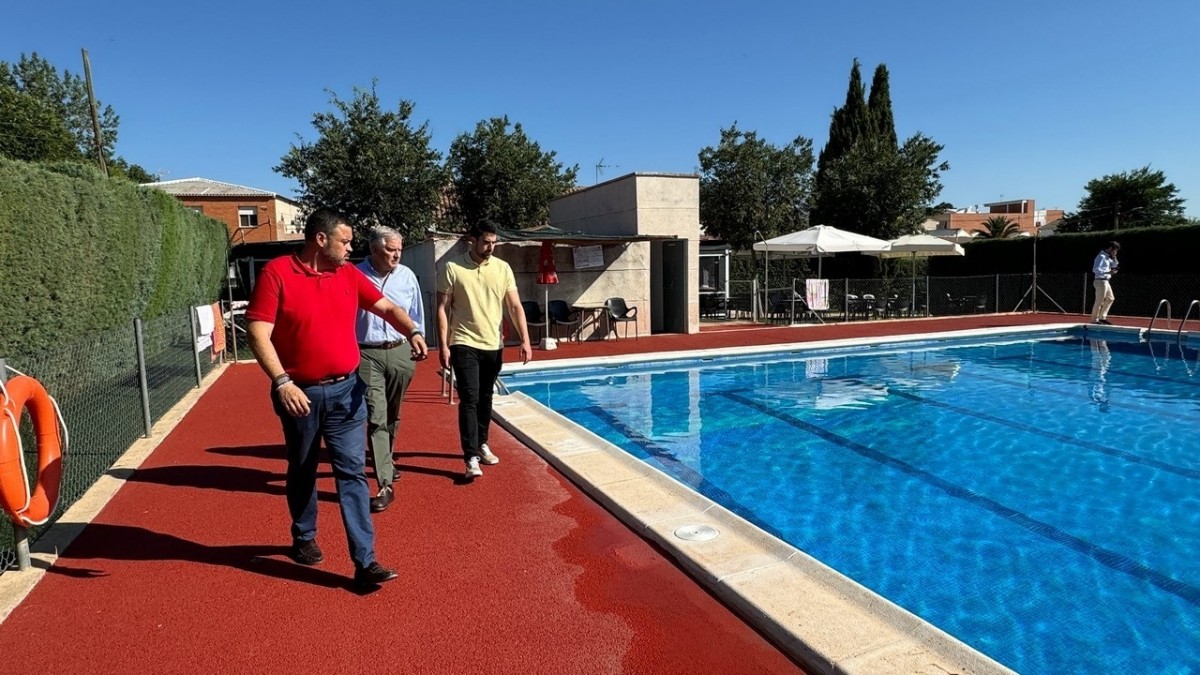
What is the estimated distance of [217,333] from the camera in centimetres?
1067

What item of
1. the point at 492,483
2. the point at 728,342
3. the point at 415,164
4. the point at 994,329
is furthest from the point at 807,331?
the point at 415,164

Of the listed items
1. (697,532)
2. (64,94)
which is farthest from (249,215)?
(697,532)

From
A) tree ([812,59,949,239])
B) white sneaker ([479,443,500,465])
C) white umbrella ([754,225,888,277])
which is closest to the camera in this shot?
A: white sneaker ([479,443,500,465])

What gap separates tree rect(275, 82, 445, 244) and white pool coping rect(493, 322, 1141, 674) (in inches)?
737

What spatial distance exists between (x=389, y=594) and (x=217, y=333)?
30.5 ft

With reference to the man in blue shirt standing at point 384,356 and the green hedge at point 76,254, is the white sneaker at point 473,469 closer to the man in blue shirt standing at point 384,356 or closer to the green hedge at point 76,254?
the man in blue shirt standing at point 384,356

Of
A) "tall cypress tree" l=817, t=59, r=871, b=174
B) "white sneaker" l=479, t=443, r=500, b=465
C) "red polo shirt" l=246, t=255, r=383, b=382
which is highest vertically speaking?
"tall cypress tree" l=817, t=59, r=871, b=174

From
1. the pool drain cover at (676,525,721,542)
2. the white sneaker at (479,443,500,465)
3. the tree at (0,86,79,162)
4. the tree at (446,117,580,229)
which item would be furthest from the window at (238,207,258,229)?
the pool drain cover at (676,525,721,542)

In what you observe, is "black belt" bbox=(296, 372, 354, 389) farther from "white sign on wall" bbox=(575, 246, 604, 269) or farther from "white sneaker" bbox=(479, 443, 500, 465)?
"white sign on wall" bbox=(575, 246, 604, 269)

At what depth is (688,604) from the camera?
2.92m

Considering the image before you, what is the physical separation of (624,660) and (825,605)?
881mm

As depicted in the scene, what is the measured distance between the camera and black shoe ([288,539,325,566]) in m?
3.31

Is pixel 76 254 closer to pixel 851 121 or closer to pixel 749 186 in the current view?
pixel 749 186

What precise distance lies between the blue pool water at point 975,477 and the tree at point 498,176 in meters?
15.8
